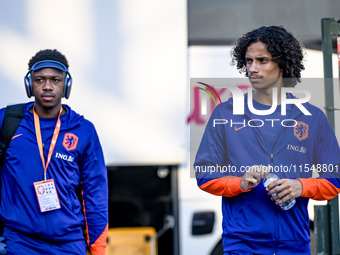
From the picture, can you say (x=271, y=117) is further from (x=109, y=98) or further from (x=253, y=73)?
(x=109, y=98)

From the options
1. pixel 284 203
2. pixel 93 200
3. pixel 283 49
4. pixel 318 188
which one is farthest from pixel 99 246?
pixel 283 49

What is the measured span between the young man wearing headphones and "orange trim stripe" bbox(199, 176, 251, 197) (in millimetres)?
785

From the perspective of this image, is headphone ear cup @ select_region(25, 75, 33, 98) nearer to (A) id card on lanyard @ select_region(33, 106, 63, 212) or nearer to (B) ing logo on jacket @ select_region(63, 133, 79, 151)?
(A) id card on lanyard @ select_region(33, 106, 63, 212)

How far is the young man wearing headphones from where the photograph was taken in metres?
3.55

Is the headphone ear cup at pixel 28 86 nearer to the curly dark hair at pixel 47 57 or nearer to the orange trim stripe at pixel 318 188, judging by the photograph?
the curly dark hair at pixel 47 57

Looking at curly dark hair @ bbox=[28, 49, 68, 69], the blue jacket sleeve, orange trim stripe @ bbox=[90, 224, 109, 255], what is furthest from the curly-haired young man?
curly dark hair @ bbox=[28, 49, 68, 69]

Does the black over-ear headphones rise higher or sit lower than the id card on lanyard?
higher

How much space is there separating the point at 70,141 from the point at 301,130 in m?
1.51

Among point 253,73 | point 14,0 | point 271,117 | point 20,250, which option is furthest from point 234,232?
point 14,0

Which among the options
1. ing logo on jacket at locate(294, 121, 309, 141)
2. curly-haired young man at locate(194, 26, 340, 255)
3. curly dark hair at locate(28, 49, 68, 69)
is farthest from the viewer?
curly dark hair at locate(28, 49, 68, 69)

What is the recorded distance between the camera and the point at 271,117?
358cm

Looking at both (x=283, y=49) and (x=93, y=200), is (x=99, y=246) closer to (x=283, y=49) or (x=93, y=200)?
(x=93, y=200)

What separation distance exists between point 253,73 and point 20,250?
1.86 meters

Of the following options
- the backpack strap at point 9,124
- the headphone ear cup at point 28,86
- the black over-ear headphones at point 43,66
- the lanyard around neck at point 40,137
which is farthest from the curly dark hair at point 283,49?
the backpack strap at point 9,124
